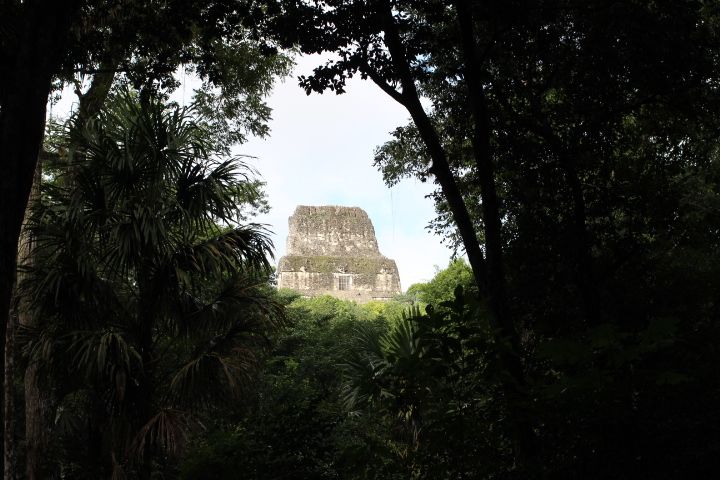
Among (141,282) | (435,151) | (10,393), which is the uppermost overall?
(435,151)

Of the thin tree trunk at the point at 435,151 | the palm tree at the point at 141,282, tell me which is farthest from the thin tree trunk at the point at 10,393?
the thin tree trunk at the point at 435,151

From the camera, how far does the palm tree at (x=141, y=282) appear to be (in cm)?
614

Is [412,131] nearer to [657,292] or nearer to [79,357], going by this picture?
[657,292]

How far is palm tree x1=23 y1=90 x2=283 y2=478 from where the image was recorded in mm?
6145

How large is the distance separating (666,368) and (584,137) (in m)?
4.54

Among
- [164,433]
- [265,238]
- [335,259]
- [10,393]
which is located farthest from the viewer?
[335,259]

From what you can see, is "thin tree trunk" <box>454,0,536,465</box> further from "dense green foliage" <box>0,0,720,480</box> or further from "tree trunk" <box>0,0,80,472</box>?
"tree trunk" <box>0,0,80,472</box>

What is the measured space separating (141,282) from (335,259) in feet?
133

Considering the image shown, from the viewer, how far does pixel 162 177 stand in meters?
6.70

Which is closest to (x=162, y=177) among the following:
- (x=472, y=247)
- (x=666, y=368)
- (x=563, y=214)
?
(x=472, y=247)

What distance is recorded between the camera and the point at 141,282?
6613 mm

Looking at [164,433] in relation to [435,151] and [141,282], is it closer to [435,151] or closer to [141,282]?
[141,282]

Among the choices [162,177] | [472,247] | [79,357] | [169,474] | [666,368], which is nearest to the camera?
[666,368]

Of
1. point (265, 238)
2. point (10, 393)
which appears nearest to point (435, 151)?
point (265, 238)
